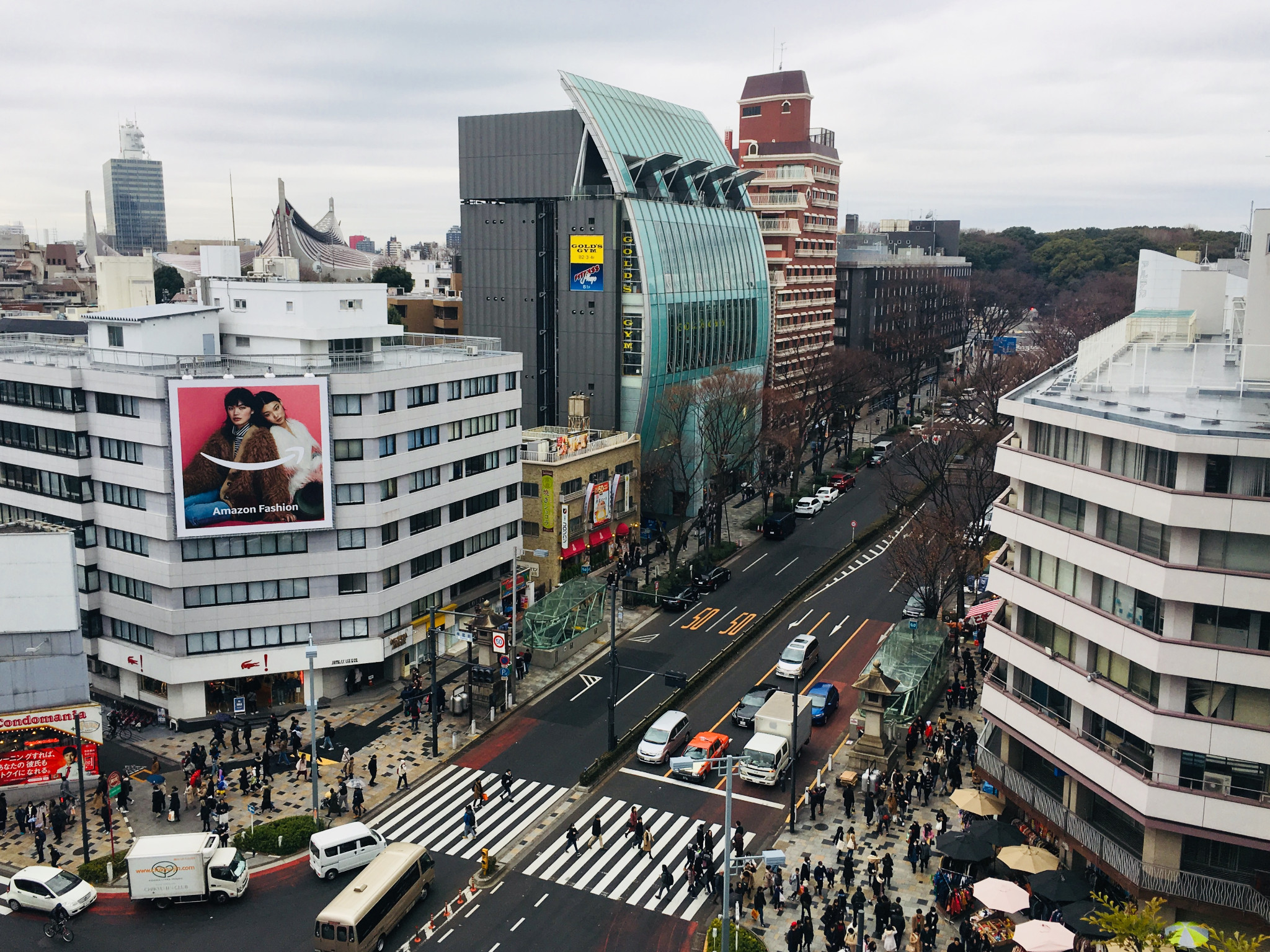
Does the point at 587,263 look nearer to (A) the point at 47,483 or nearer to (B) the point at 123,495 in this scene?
(B) the point at 123,495

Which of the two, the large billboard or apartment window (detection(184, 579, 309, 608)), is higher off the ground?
apartment window (detection(184, 579, 309, 608))

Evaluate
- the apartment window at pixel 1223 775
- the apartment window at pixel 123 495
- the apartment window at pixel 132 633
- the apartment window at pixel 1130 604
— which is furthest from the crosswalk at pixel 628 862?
the apartment window at pixel 123 495

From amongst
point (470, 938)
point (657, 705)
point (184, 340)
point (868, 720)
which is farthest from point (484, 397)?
point (470, 938)

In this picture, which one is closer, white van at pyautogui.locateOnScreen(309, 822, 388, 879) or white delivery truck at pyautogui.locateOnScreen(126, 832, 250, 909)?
white delivery truck at pyautogui.locateOnScreen(126, 832, 250, 909)

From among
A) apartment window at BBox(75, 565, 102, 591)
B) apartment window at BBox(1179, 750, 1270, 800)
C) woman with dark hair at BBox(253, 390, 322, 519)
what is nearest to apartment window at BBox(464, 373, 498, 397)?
woman with dark hair at BBox(253, 390, 322, 519)

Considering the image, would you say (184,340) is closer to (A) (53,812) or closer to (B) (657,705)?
A: (A) (53,812)

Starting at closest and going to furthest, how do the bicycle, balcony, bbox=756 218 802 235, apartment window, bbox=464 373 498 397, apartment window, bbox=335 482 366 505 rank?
the bicycle, apartment window, bbox=335 482 366 505, apartment window, bbox=464 373 498 397, balcony, bbox=756 218 802 235

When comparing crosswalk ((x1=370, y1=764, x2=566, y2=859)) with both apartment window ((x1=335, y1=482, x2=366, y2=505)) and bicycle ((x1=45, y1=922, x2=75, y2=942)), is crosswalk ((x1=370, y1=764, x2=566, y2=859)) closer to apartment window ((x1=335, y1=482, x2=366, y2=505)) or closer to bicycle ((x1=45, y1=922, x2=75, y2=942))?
bicycle ((x1=45, y1=922, x2=75, y2=942))

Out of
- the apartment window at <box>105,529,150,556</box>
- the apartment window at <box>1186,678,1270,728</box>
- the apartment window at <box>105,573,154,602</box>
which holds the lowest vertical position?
the apartment window at <box>105,573,154,602</box>
